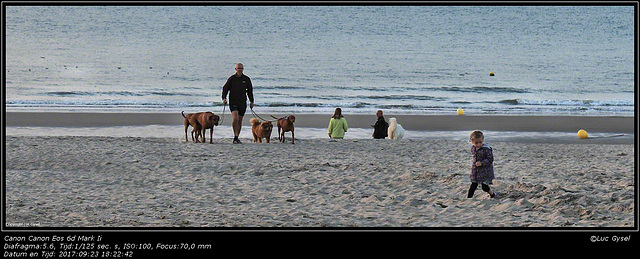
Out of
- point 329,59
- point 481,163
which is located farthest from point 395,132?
point 329,59

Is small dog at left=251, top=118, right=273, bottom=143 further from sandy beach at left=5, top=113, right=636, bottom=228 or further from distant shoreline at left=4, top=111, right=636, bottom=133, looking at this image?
distant shoreline at left=4, top=111, right=636, bottom=133

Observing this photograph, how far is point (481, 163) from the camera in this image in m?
6.46

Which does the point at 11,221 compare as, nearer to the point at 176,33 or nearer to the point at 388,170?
the point at 388,170

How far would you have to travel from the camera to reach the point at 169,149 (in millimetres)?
10234

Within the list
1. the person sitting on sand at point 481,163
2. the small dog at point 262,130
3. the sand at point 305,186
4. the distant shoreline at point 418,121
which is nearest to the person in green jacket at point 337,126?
the sand at point 305,186

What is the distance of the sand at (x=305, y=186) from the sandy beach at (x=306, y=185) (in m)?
0.02

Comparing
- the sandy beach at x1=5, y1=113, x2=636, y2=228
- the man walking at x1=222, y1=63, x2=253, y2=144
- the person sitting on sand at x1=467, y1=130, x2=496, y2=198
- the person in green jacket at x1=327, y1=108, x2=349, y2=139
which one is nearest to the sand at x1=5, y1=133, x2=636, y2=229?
the sandy beach at x1=5, y1=113, x2=636, y2=228

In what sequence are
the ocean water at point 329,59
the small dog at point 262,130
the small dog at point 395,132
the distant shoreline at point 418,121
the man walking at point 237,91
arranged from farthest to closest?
the ocean water at point 329,59
the distant shoreline at point 418,121
the small dog at point 395,132
the small dog at point 262,130
the man walking at point 237,91

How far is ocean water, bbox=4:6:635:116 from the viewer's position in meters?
27.0

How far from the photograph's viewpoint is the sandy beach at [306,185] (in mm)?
5867

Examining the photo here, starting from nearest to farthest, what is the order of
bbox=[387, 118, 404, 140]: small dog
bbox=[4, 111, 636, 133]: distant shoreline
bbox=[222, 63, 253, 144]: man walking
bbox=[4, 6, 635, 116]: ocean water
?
bbox=[222, 63, 253, 144]: man walking, bbox=[387, 118, 404, 140]: small dog, bbox=[4, 111, 636, 133]: distant shoreline, bbox=[4, 6, 635, 116]: ocean water

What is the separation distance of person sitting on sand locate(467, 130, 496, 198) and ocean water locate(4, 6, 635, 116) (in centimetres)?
1423

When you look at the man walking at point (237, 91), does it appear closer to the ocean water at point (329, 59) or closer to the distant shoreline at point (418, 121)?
the distant shoreline at point (418, 121)

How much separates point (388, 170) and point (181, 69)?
1379 inches
